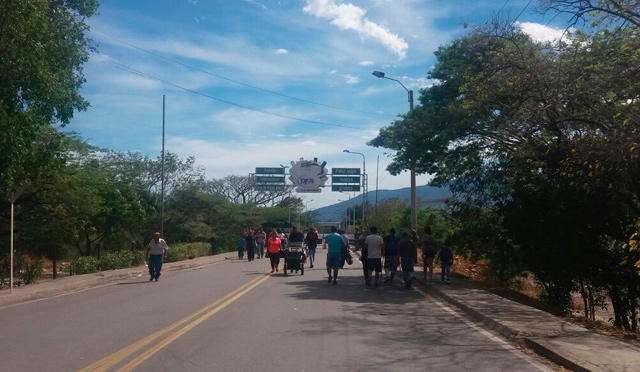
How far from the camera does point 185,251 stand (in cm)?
3994

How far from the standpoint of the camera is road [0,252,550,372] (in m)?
8.24

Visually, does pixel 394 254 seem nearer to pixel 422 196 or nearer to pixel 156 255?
pixel 156 255

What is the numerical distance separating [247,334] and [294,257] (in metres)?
13.1

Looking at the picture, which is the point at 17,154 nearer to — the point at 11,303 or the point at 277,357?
the point at 11,303

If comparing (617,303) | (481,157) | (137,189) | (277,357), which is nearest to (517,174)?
(481,157)

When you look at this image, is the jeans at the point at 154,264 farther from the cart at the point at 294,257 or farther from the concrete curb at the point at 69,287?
the cart at the point at 294,257

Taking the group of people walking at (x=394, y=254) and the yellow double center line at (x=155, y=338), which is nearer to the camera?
the yellow double center line at (x=155, y=338)

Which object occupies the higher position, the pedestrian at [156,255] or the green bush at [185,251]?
the pedestrian at [156,255]

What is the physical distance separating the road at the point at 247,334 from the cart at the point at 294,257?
622cm

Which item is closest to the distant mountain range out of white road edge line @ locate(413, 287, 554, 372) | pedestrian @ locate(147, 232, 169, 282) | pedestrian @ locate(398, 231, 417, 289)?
pedestrian @ locate(398, 231, 417, 289)

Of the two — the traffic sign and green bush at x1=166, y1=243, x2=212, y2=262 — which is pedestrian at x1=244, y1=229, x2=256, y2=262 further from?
the traffic sign

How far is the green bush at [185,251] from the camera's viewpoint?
37.8m

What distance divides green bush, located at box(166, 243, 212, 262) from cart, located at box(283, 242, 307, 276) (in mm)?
15776

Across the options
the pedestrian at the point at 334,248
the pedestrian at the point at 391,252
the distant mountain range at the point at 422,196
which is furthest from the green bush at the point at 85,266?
the distant mountain range at the point at 422,196
